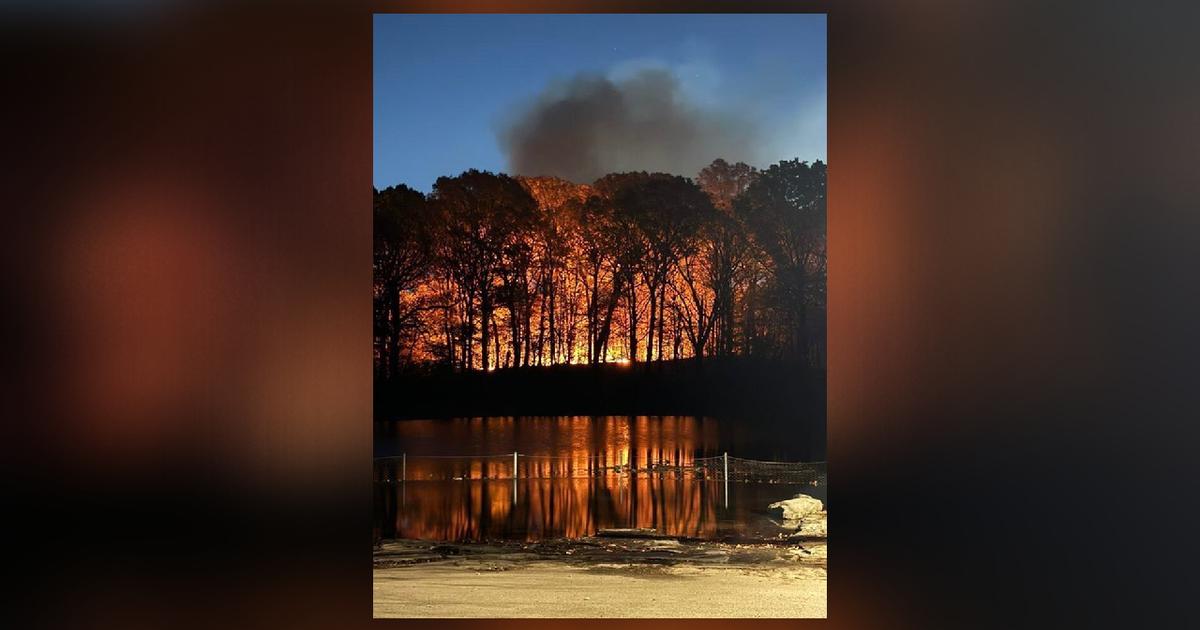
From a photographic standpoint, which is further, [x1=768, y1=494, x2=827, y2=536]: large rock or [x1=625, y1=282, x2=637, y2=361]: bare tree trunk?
[x1=625, y1=282, x2=637, y2=361]: bare tree trunk

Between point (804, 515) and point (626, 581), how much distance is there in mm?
760

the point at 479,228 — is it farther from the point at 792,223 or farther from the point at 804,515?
the point at 804,515

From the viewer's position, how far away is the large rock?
4.07 m

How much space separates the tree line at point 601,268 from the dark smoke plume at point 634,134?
54 millimetres

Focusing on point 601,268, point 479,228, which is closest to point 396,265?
point 479,228

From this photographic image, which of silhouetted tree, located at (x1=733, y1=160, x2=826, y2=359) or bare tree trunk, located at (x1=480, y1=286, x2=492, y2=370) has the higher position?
silhouetted tree, located at (x1=733, y1=160, x2=826, y2=359)

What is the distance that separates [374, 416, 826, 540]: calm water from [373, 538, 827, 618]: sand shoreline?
0.26ft

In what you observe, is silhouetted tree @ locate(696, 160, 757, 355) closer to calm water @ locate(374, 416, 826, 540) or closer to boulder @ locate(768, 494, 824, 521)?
calm water @ locate(374, 416, 826, 540)

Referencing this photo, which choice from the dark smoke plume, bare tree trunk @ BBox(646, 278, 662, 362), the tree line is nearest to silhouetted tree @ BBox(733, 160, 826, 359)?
the tree line

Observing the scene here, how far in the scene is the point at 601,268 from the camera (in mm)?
4191
